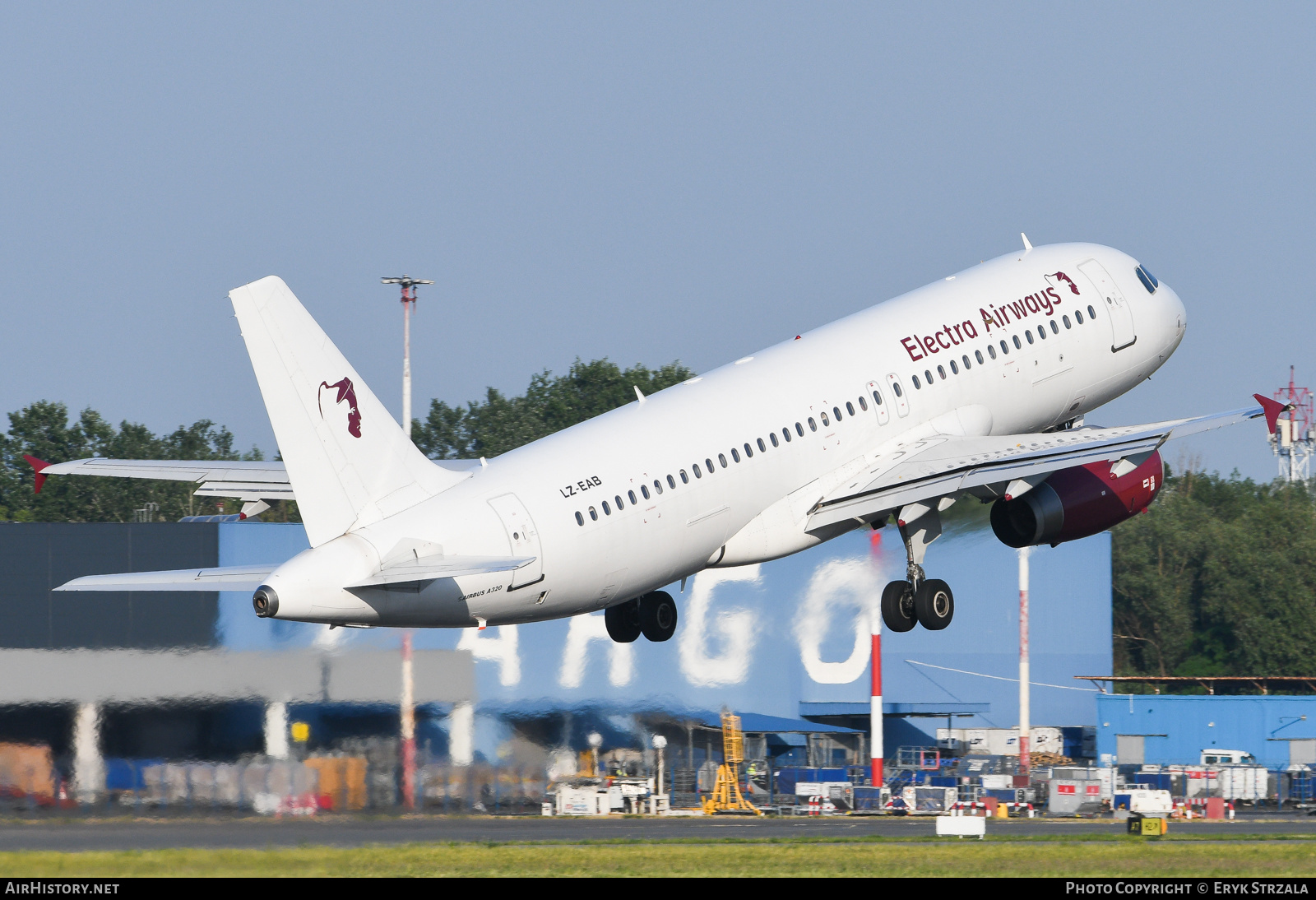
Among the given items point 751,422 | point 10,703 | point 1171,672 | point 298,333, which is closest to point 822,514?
point 751,422

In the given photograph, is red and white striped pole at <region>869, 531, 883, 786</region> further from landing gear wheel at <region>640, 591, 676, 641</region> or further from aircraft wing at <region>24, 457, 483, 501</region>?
aircraft wing at <region>24, 457, 483, 501</region>

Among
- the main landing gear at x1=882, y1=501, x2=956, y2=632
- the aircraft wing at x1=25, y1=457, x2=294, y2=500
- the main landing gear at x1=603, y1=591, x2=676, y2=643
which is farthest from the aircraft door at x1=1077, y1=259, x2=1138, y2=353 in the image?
the aircraft wing at x1=25, y1=457, x2=294, y2=500

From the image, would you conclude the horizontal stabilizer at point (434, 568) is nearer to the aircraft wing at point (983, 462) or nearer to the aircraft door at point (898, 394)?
the aircraft wing at point (983, 462)

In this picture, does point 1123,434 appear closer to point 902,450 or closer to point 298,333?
point 902,450

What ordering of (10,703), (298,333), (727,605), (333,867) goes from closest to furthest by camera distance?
(333,867) < (298,333) < (10,703) < (727,605)

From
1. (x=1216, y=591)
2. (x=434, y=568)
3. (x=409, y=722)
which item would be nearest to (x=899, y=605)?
(x=409, y=722)

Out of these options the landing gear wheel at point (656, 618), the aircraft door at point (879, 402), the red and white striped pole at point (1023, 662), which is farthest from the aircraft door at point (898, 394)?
the red and white striped pole at point (1023, 662)

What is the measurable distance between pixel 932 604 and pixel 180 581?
14.4m

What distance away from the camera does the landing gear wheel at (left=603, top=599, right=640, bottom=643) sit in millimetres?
36344

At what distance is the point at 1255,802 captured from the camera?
64.1 m

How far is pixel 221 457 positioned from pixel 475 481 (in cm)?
9490

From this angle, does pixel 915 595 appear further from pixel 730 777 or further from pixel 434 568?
pixel 730 777

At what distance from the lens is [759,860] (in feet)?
129

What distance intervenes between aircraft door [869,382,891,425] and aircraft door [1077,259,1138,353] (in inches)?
269
